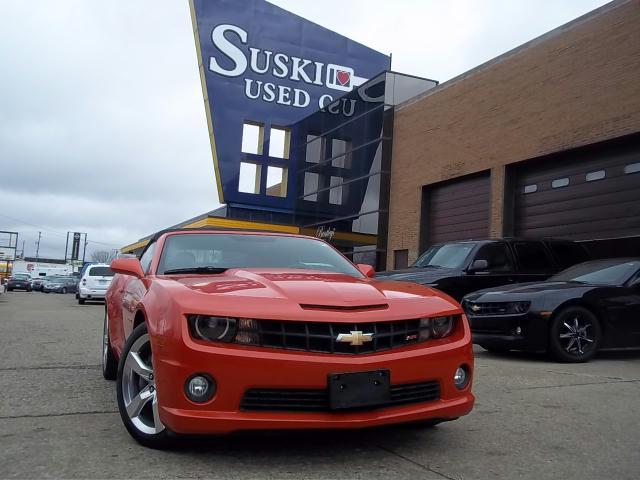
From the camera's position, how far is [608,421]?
4.29 meters

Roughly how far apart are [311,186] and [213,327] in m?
25.0

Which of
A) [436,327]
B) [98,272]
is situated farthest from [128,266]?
[98,272]

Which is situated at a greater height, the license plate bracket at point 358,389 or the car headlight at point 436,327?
the car headlight at point 436,327

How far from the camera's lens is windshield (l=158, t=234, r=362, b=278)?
4.52 metres

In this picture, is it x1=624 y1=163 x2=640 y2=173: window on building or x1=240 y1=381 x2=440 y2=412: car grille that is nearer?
x1=240 y1=381 x2=440 y2=412: car grille

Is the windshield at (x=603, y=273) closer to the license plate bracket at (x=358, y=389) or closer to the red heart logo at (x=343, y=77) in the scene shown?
the license plate bracket at (x=358, y=389)

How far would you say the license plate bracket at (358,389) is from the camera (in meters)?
3.10

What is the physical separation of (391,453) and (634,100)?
478 inches

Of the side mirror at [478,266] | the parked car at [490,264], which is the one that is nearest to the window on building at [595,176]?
Result: the parked car at [490,264]

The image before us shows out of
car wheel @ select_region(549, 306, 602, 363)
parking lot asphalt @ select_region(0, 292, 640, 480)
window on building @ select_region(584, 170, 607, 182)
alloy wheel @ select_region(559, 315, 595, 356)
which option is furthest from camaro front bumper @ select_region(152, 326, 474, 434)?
window on building @ select_region(584, 170, 607, 182)

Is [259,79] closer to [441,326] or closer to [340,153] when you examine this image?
[340,153]

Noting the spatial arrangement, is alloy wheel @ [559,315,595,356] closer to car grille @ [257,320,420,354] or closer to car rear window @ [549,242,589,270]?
car rear window @ [549,242,589,270]

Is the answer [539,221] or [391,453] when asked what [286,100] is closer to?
[539,221]

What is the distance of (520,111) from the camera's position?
53.1 ft
